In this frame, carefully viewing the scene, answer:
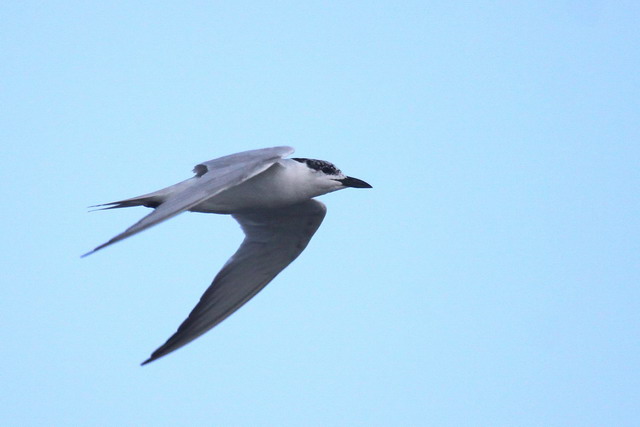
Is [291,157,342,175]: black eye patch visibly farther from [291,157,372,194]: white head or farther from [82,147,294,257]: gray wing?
[82,147,294,257]: gray wing

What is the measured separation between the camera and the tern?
25.3ft

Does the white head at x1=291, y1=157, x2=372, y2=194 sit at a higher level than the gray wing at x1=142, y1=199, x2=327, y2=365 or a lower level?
higher

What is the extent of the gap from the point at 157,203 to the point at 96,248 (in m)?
2.73

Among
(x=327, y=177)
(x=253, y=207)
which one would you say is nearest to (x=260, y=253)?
(x=253, y=207)

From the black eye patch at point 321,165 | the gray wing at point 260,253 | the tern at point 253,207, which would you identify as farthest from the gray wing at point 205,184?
the gray wing at point 260,253

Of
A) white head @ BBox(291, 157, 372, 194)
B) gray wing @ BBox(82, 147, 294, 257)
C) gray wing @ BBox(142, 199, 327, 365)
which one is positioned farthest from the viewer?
gray wing @ BBox(142, 199, 327, 365)

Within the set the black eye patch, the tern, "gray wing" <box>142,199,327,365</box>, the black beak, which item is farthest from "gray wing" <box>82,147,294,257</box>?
"gray wing" <box>142,199,327,365</box>

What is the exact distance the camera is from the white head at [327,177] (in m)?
8.66

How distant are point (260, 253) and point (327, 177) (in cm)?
134

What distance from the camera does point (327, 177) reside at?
28.7 ft

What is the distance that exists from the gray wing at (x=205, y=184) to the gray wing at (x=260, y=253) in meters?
1.08

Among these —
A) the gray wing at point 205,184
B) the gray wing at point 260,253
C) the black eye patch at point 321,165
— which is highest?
the black eye patch at point 321,165

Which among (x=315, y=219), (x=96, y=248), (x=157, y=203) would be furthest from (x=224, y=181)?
(x=315, y=219)

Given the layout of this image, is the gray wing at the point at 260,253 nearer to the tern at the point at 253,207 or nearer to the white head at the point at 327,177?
the tern at the point at 253,207
